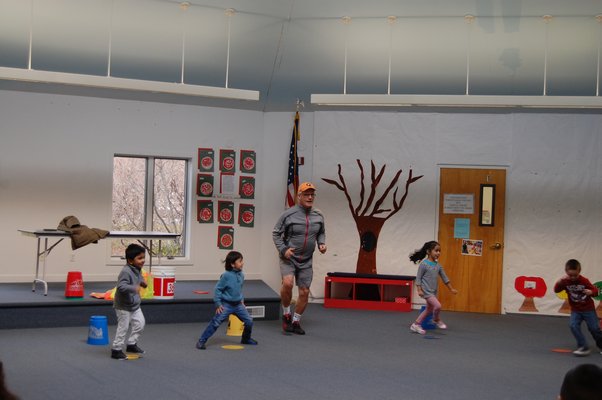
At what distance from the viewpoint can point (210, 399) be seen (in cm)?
548

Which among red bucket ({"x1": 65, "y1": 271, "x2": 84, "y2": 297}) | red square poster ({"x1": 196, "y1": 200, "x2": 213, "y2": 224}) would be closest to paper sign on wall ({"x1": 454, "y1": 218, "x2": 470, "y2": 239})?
red square poster ({"x1": 196, "y1": 200, "x2": 213, "y2": 224})

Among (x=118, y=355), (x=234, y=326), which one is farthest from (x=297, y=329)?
(x=118, y=355)

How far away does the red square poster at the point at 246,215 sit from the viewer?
11.4m

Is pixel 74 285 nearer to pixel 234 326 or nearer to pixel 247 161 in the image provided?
pixel 234 326

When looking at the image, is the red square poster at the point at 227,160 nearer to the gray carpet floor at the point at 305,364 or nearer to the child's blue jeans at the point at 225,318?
the gray carpet floor at the point at 305,364

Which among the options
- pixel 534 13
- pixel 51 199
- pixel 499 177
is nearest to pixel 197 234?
pixel 51 199

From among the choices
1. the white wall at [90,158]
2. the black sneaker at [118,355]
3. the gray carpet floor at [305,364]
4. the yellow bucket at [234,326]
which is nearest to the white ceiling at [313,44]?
the white wall at [90,158]

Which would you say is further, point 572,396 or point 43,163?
point 43,163

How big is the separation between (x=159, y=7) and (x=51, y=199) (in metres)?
3.07

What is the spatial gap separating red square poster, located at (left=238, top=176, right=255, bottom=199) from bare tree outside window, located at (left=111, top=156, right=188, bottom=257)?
2.63 feet

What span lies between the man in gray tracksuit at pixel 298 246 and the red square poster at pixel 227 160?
2.88 metres

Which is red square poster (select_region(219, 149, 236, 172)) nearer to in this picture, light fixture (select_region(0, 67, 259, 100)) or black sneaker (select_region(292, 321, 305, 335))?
light fixture (select_region(0, 67, 259, 100))

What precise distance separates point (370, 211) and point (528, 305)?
2.48 metres

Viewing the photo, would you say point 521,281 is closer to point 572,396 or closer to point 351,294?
point 351,294
